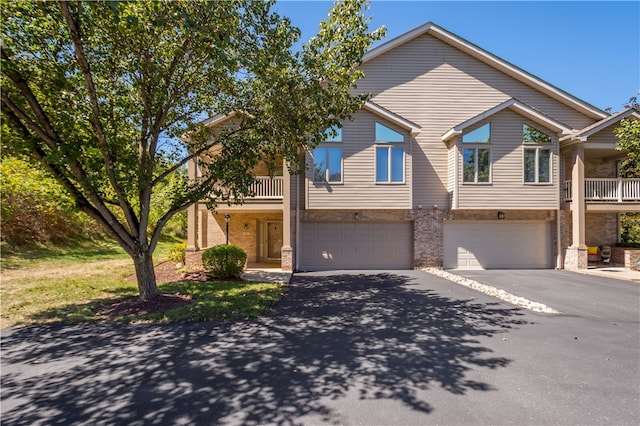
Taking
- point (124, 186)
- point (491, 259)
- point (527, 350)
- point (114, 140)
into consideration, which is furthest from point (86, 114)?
point (491, 259)

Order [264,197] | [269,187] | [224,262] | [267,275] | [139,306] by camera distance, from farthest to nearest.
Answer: [269,187] → [264,197] → [267,275] → [224,262] → [139,306]

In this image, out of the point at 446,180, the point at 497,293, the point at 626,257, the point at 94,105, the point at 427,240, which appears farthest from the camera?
the point at 446,180

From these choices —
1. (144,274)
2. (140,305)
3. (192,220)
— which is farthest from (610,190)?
(140,305)

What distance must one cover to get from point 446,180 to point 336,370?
11773 millimetres

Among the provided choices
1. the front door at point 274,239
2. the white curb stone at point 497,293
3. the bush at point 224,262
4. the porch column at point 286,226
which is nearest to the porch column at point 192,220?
the bush at point 224,262

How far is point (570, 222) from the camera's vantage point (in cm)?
1410

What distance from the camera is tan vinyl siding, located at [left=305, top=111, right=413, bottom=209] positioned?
13.0 metres

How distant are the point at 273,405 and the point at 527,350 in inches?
164

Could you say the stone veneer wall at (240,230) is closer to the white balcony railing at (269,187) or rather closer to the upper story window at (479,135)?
the white balcony railing at (269,187)

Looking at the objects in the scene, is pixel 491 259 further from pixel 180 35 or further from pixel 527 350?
pixel 180 35

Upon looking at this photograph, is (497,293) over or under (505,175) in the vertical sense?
under

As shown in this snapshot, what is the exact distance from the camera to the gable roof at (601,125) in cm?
1305

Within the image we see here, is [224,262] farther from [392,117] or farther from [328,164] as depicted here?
[392,117]

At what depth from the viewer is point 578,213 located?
43.6ft
